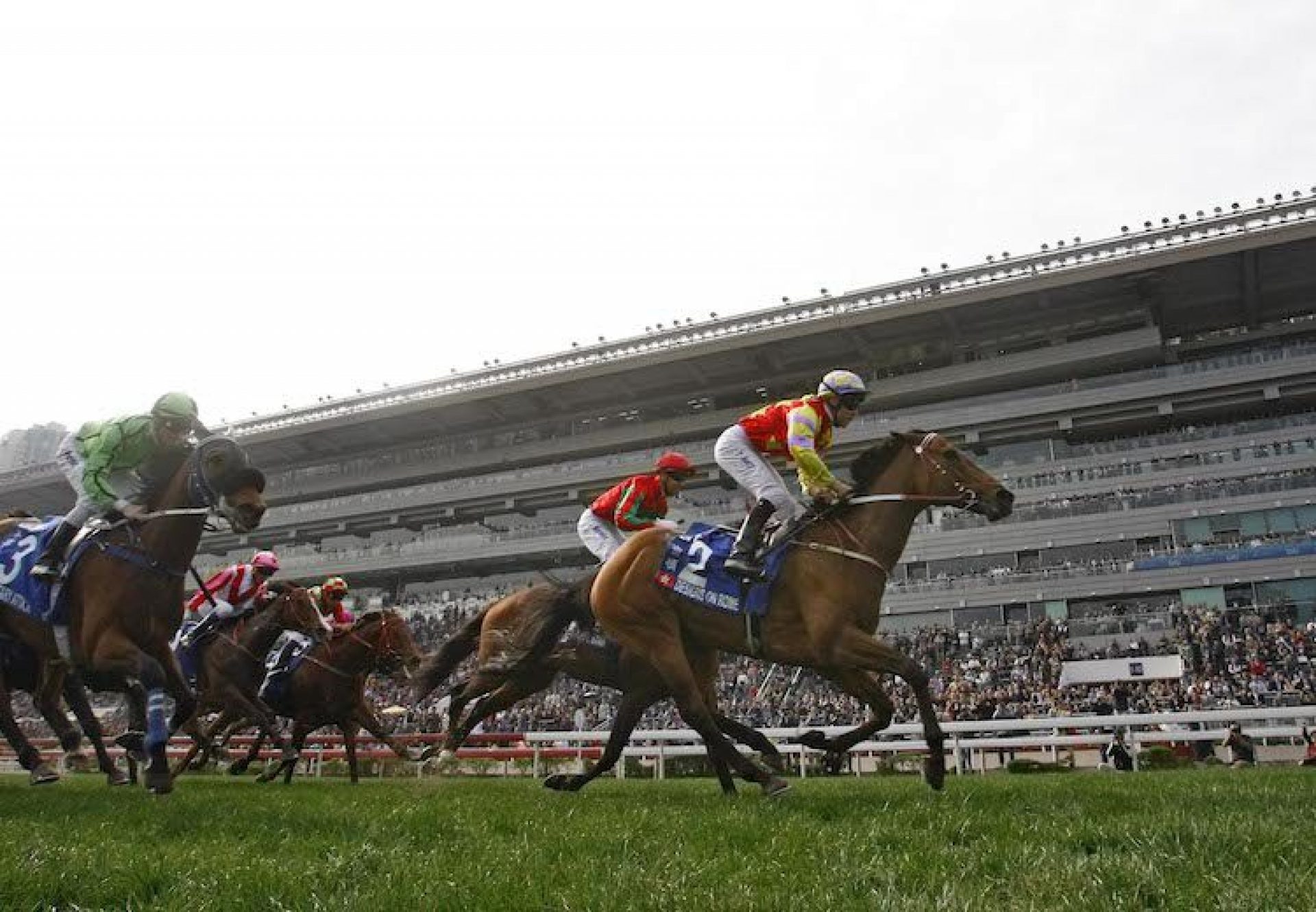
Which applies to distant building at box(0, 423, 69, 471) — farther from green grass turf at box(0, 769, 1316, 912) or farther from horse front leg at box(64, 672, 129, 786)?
green grass turf at box(0, 769, 1316, 912)

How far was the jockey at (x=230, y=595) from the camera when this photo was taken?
11445 mm

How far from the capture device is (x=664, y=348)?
48.4 meters

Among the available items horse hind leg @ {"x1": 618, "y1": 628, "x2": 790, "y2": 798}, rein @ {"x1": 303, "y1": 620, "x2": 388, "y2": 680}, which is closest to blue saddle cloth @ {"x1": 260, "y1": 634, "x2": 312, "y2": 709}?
rein @ {"x1": 303, "y1": 620, "x2": 388, "y2": 680}

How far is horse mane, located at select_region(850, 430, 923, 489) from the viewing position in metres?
7.63

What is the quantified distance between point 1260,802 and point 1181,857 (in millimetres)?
2329

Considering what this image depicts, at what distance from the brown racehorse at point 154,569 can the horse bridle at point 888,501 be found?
4.33 metres

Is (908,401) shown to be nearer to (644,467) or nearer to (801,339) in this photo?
(801,339)

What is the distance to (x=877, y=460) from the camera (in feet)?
25.3

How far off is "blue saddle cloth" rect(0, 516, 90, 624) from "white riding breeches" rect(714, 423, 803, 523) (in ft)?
16.8

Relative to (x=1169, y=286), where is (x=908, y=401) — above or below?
below

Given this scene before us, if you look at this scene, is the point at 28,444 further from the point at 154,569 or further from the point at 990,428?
the point at 154,569

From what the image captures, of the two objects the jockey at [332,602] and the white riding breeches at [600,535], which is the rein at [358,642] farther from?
the white riding breeches at [600,535]

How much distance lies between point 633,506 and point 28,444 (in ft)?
476

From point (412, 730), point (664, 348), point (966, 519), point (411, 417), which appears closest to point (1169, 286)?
point (966, 519)
